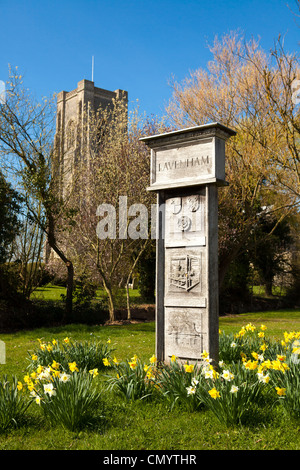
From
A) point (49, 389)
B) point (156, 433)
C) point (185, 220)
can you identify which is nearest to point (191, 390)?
→ point (156, 433)

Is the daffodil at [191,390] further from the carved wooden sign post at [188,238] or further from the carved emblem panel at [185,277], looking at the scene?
the carved emblem panel at [185,277]

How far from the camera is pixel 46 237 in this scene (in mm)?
13805

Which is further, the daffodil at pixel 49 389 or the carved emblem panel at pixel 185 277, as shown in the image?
the carved emblem panel at pixel 185 277

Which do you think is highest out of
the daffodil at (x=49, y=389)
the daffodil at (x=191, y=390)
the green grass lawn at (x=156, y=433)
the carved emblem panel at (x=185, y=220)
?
the carved emblem panel at (x=185, y=220)

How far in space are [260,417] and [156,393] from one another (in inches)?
45.3

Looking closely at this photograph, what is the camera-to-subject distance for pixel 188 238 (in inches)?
207

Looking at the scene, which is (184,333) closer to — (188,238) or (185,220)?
(188,238)

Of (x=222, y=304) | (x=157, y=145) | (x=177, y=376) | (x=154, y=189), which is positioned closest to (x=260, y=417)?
(x=177, y=376)

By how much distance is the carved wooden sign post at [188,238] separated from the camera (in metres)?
5.04

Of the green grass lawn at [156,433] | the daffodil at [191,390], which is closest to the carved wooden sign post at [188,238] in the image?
the daffodil at [191,390]

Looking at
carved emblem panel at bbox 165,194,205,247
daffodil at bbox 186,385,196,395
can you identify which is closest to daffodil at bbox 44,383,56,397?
daffodil at bbox 186,385,196,395

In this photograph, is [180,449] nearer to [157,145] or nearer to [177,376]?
[177,376]

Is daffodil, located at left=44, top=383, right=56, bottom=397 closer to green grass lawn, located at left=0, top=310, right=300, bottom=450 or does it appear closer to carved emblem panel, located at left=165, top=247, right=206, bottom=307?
green grass lawn, located at left=0, top=310, right=300, bottom=450

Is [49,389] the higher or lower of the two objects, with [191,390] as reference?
higher
